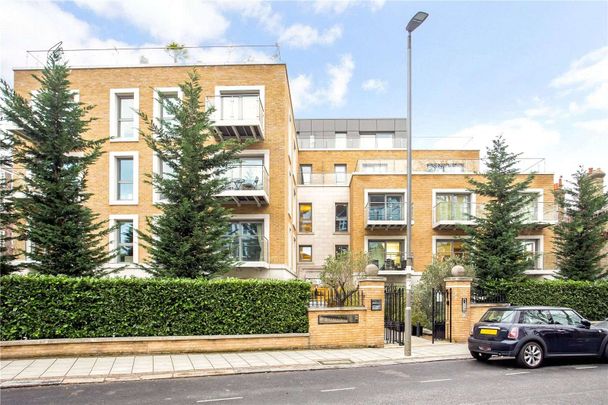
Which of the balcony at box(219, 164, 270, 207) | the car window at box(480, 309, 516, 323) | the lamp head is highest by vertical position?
the lamp head

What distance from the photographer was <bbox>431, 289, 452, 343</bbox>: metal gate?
1456 centimetres

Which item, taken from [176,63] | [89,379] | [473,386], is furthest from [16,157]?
[473,386]

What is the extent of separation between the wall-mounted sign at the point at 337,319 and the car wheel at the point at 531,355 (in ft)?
14.7

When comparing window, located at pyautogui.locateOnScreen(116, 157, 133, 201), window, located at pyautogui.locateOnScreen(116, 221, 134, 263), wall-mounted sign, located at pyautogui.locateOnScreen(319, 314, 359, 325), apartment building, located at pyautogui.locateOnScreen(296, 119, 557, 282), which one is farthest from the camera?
apartment building, located at pyautogui.locateOnScreen(296, 119, 557, 282)

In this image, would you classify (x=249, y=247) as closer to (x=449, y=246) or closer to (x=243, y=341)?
(x=243, y=341)

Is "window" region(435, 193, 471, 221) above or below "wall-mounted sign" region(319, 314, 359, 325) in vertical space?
above

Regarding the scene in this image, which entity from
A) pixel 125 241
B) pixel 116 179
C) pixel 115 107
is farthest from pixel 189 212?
pixel 115 107

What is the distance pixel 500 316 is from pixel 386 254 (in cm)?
1598

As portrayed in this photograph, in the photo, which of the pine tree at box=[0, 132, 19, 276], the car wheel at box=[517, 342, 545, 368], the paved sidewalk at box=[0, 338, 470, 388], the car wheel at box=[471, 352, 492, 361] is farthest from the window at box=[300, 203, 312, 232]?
the car wheel at box=[517, 342, 545, 368]

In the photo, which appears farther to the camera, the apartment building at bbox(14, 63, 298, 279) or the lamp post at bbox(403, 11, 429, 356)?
the apartment building at bbox(14, 63, 298, 279)

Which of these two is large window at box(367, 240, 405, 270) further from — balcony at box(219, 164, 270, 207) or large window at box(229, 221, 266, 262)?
balcony at box(219, 164, 270, 207)

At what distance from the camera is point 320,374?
9617 millimetres

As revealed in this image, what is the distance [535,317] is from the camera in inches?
421

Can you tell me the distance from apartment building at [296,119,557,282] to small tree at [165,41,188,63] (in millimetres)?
12609
